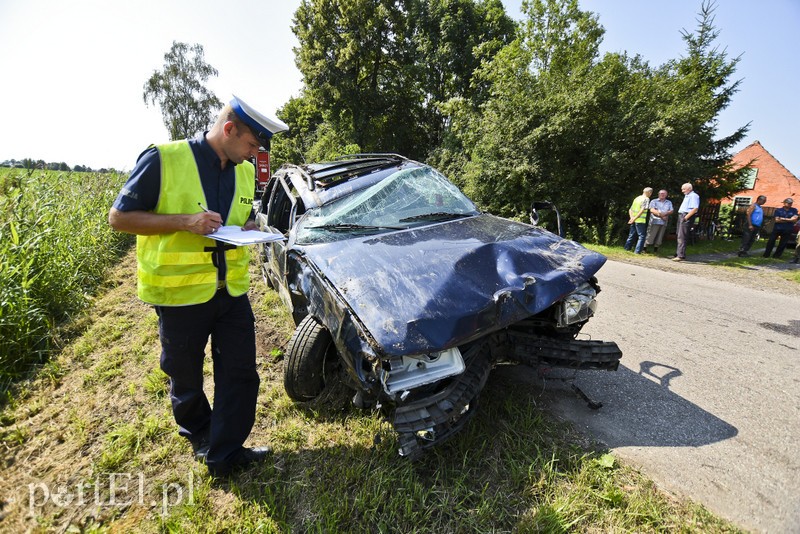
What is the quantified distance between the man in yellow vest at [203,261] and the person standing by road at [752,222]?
36.1 feet

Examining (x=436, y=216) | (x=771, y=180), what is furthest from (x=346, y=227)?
(x=771, y=180)

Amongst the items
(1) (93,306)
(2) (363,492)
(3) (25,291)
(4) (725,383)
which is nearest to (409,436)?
(2) (363,492)

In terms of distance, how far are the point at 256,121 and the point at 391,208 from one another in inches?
53.7

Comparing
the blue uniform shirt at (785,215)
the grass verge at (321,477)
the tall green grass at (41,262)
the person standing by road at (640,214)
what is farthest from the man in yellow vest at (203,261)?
the blue uniform shirt at (785,215)

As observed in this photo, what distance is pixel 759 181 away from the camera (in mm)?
25078

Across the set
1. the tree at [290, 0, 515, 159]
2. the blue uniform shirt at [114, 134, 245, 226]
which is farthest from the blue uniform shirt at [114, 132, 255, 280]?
the tree at [290, 0, 515, 159]

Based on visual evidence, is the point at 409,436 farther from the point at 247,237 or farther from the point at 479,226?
the point at 479,226

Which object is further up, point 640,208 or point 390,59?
point 390,59

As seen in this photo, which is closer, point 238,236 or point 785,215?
point 238,236

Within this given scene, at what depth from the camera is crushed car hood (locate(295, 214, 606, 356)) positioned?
175 cm

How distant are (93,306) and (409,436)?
477 cm

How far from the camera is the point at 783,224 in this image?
8344 mm

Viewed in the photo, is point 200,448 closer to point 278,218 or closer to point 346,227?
point 346,227

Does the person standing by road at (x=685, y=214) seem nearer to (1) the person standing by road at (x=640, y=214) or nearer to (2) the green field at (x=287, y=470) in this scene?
(1) the person standing by road at (x=640, y=214)
